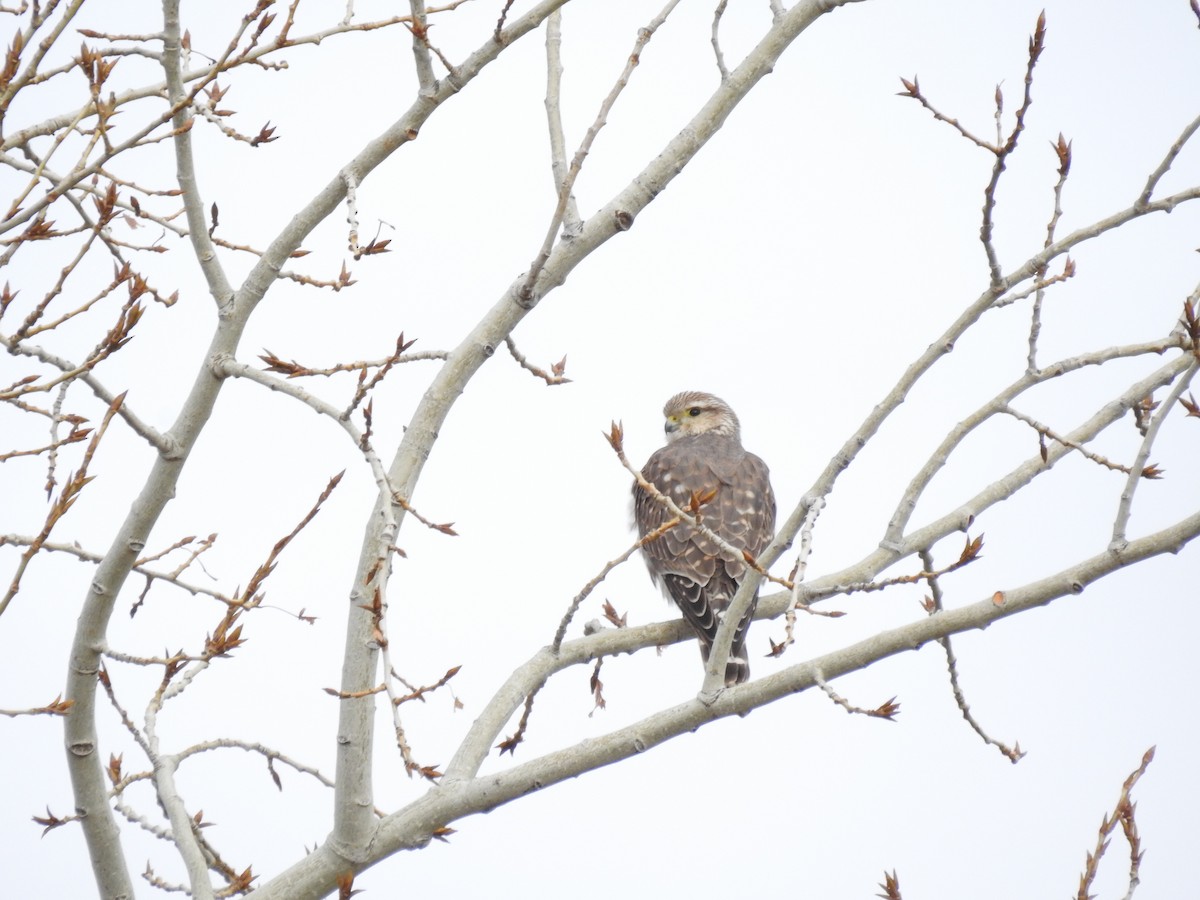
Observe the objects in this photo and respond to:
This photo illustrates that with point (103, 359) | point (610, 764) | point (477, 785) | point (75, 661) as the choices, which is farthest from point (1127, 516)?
point (75, 661)

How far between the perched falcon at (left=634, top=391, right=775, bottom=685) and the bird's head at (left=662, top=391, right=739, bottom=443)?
0.22 metres

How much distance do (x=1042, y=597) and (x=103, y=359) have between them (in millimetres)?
2597

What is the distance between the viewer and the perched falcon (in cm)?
657

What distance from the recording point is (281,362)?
12.2 feet

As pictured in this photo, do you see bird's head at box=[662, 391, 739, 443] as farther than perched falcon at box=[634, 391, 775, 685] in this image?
Yes

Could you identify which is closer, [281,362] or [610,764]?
[281,362]

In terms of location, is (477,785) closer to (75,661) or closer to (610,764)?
(610,764)

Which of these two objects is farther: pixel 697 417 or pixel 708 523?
pixel 697 417

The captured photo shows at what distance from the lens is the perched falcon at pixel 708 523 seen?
6574 mm

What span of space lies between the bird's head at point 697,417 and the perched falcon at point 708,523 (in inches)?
8.7

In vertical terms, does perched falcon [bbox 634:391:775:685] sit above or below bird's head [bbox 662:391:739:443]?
below

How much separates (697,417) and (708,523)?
104 inches

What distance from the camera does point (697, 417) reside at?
9781 millimetres

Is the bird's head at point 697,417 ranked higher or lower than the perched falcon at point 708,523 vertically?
higher
